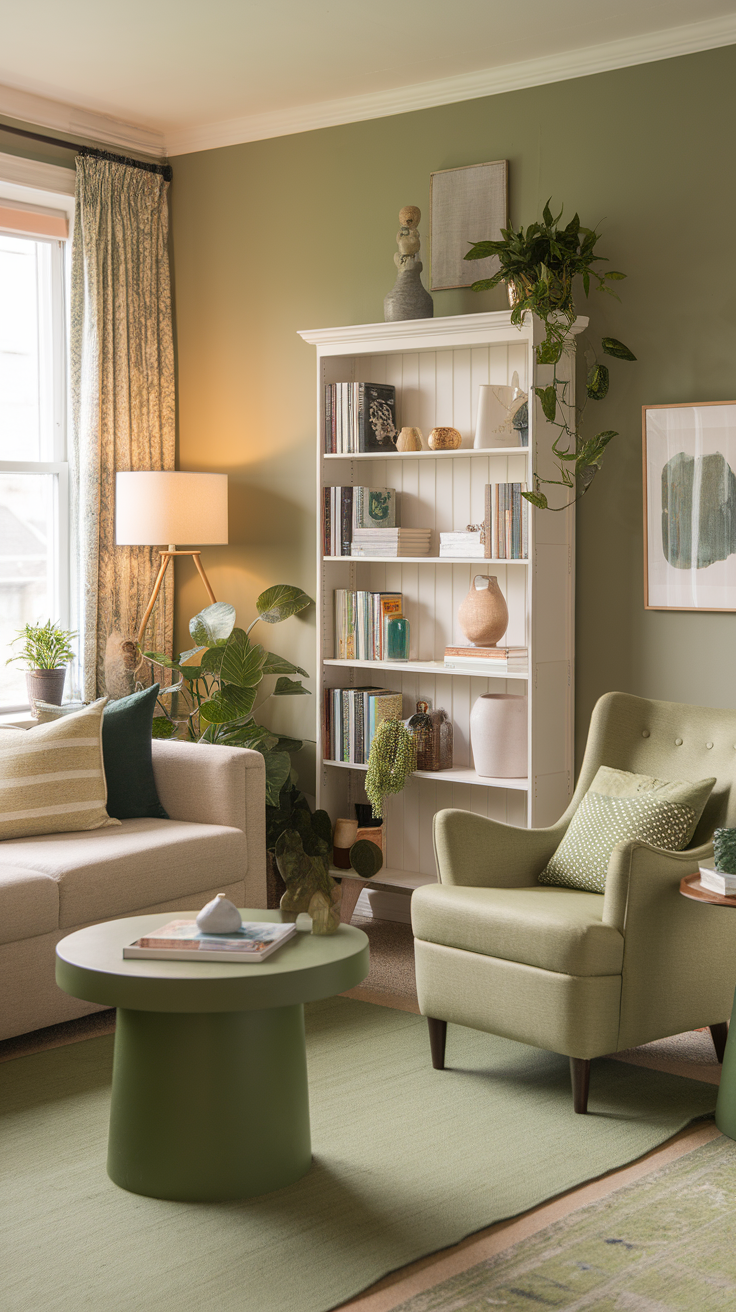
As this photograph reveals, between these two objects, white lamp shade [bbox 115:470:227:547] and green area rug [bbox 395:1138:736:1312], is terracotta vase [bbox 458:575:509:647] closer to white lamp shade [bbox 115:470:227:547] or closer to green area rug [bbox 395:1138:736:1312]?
white lamp shade [bbox 115:470:227:547]

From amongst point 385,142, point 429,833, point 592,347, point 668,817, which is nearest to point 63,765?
point 429,833

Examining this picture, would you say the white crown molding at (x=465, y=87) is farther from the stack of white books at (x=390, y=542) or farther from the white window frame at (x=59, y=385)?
the stack of white books at (x=390, y=542)

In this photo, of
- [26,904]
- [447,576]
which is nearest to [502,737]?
[447,576]

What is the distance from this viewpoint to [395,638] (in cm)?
443

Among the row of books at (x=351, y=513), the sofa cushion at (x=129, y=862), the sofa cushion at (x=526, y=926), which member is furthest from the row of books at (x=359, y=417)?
→ the sofa cushion at (x=526, y=926)

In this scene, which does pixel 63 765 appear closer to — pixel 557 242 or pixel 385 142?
pixel 557 242

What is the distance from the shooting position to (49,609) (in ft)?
16.3

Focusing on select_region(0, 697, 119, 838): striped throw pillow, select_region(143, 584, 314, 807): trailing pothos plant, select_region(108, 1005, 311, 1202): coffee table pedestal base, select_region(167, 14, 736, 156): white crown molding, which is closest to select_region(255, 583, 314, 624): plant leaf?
select_region(143, 584, 314, 807): trailing pothos plant

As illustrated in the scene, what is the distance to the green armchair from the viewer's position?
9.43 ft

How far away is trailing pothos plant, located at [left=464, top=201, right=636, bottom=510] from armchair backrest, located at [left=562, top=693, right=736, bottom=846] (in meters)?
0.77

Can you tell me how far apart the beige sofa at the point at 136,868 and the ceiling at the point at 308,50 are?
89.6 inches

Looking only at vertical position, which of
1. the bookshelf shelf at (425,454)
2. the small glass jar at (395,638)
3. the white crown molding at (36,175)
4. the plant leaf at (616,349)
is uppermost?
the white crown molding at (36,175)

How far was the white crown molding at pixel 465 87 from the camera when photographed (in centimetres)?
383

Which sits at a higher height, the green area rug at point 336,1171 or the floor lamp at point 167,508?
the floor lamp at point 167,508
